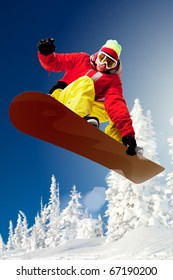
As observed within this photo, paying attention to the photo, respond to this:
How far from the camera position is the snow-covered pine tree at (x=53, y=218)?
5111 cm

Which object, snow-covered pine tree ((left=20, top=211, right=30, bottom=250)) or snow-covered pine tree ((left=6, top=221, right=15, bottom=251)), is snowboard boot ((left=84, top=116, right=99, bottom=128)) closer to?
snow-covered pine tree ((left=20, top=211, right=30, bottom=250))

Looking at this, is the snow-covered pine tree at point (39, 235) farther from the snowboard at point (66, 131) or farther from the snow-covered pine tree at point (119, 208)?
the snowboard at point (66, 131)

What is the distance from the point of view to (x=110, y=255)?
1755cm

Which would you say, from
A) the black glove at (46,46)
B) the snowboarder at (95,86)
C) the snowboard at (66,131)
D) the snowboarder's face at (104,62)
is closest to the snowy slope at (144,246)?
the snowboard at (66,131)

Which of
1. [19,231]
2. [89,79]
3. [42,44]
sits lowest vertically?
[19,231]

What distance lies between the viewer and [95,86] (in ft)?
22.1

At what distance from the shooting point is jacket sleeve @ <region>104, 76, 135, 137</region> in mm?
6582

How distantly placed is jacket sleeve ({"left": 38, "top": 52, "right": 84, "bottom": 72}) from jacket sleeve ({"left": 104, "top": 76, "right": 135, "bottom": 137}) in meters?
0.89

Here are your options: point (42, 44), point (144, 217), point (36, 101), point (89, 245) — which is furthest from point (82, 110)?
point (89, 245)

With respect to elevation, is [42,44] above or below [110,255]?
above

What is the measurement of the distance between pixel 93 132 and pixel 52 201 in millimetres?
48696

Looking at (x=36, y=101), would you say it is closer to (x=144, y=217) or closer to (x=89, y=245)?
(x=144, y=217)

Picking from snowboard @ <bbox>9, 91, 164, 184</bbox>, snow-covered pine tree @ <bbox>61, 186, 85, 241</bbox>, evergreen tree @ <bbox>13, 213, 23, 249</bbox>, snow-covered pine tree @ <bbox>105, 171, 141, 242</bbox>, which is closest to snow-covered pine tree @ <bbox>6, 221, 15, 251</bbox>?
evergreen tree @ <bbox>13, 213, 23, 249</bbox>

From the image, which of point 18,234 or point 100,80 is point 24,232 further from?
point 100,80
